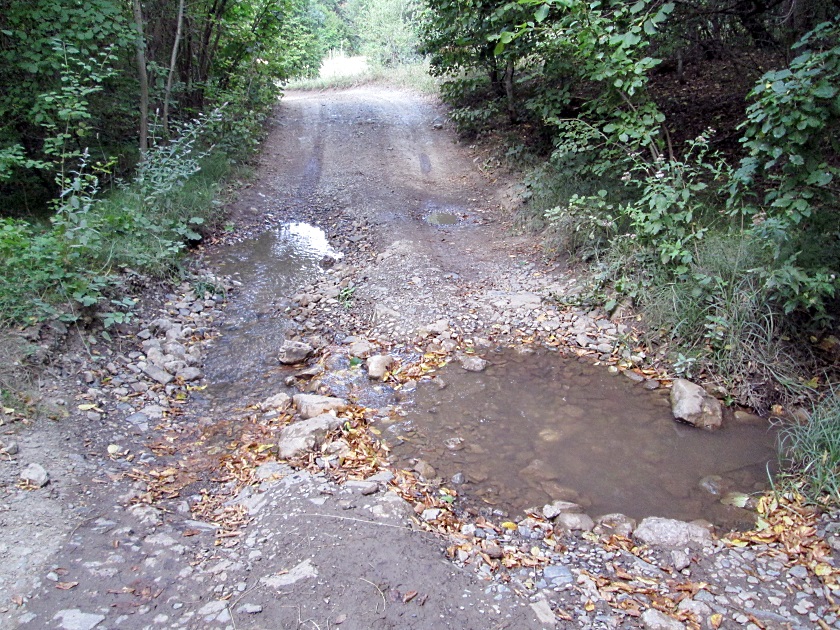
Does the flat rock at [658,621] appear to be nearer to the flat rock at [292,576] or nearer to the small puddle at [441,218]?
the flat rock at [292,576]

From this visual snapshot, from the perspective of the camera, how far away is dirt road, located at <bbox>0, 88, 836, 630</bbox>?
2439mm

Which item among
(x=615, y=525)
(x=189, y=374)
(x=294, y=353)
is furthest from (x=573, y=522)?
(x=189, y=374)

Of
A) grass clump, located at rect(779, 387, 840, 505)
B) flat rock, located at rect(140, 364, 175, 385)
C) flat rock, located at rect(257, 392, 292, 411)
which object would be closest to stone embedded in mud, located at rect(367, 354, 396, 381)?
flat rock, located at rect(257, 392, 292, 411)

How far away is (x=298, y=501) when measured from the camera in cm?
304

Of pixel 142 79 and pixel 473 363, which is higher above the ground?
pixel 142 79

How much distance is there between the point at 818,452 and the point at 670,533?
116 cm

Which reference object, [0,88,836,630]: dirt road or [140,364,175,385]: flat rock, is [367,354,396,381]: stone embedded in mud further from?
[140,364,175,385]: flat rock

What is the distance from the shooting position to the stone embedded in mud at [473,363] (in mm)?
4715

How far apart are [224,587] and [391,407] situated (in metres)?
1.97

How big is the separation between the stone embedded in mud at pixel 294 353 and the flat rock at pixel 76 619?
8.81 ft

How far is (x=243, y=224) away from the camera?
768cm

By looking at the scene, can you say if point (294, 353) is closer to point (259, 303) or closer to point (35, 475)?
point (259, 303)

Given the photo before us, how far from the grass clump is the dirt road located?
0.62m

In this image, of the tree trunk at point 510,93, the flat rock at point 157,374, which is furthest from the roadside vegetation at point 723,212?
the flat rock at point 157,374
